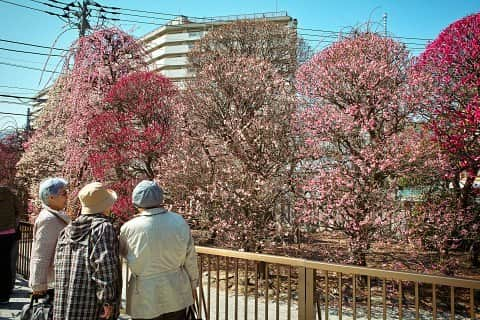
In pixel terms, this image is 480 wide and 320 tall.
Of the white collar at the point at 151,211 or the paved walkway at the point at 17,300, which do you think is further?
the paved walkway at the point at 17,300

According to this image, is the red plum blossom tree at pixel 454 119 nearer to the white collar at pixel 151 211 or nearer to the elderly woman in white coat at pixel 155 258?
the elderly woman in white coat at pixel 155 258

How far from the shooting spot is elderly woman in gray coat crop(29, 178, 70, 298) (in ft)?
9.88

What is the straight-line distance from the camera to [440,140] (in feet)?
23.1

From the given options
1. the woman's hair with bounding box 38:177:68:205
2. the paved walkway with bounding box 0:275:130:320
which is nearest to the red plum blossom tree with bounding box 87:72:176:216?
the paved walkway with bounding box 0:275:130:320

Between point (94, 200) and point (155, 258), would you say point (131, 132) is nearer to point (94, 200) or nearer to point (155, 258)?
point (94, 200)

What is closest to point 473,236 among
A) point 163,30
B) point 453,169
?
point 453,169

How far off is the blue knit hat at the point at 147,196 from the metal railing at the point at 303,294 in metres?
1.08

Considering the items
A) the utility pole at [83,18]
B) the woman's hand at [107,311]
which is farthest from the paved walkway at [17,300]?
the utility pole at [83,18]

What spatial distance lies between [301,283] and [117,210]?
563 centimetres

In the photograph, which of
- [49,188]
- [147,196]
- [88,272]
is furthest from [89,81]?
[88,272]

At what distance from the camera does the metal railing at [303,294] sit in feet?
9.82

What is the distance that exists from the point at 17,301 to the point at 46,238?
2768mm

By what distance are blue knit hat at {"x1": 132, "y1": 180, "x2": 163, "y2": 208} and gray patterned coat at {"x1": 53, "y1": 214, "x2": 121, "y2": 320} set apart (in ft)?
0.79

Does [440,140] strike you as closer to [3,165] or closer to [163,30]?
[3,165]
